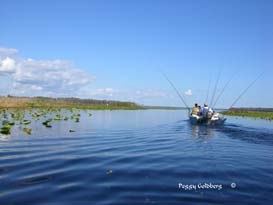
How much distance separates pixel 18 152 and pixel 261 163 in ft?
35.4

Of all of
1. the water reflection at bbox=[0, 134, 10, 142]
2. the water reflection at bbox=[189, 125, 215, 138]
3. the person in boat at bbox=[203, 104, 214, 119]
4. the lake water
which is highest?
the person in boat at bbox=[203, 104, 214, 119]

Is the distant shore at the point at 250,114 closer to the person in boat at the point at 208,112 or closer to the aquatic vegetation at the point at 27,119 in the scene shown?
the person in boat at the point at 208,112

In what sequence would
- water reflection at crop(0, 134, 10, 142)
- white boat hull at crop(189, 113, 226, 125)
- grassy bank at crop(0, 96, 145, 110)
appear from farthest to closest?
grassy bank at crop(0, 96, 145, 110) < white boat hull at crop(189, 113, 226, 125) < water reflection at crop(0, 134, 10, 142)

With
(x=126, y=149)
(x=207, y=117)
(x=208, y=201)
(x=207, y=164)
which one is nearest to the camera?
(x=208, y=201)

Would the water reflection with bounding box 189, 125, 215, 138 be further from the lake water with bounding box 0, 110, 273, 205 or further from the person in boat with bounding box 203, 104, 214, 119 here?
the lake water with bounding box 0, 110, 273, 205

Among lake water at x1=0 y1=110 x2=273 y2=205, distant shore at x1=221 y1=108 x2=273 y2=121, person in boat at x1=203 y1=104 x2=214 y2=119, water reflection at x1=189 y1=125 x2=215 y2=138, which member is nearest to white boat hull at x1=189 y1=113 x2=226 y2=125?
person in boat at x1=203 y1=104 x2=214 y2=119

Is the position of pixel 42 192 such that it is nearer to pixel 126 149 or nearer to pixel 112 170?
pixel 112 170

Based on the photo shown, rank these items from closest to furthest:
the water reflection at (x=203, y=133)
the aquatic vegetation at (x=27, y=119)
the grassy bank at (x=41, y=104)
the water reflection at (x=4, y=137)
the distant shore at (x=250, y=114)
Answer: the water reflection at (x=4, y=137) < the aquatic vegetation at (x=27, y=119) < the water reflection at (x=203, y=133) < the distant shore at (x=250, y=114) < the grassy bank at (x=41, y=104)

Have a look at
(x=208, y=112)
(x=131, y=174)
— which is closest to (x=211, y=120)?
(x=208, y=112)

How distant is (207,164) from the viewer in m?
11.5

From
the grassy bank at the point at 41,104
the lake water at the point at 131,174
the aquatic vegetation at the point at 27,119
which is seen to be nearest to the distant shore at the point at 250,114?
the aquatic vegetation at the point at 27,119

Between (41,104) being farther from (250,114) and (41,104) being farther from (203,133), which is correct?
(203,133)

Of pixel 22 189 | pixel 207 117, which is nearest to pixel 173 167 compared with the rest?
pixel 22 189

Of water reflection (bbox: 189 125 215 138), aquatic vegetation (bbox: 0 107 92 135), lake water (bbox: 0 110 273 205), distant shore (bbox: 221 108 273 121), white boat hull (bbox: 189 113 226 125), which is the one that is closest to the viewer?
lake water (bbox: 0 110 273 205)
